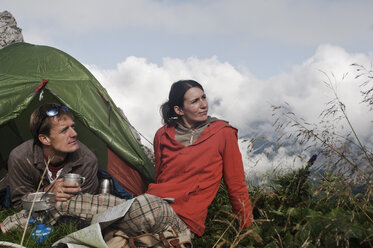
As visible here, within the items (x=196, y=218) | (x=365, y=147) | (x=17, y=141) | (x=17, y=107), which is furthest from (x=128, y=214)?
(x=17, y=141)

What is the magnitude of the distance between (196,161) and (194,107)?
0.57 m

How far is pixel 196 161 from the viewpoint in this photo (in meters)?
3.39

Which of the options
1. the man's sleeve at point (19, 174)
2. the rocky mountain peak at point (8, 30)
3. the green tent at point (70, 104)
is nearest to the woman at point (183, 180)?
the man's sleeve at point (19, 174)

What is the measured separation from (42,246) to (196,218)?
1.27 m

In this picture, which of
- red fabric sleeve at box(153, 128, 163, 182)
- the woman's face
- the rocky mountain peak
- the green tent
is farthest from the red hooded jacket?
the rocky mountain peak

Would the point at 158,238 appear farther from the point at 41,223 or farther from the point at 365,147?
the point at 365,147

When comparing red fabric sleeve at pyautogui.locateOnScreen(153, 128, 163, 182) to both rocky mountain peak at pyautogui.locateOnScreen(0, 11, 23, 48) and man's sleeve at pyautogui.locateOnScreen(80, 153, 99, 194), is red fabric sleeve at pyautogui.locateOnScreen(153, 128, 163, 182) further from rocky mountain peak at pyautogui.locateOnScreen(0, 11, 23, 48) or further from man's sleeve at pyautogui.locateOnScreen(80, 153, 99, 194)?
rocky mountain peak at pyautogui.locateOnScreen(0, 11, 23, 48)

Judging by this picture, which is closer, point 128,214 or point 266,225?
point 266,225

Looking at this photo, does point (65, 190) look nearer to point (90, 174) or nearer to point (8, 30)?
point (90, 174)

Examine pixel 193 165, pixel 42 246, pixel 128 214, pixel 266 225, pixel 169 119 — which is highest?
pixel 169 119

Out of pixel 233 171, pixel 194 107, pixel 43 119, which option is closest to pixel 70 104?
pixel 43 119

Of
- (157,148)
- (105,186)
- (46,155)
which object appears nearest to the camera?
(46,155)

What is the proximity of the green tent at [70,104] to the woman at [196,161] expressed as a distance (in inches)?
45.6

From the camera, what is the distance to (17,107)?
14.0 feet
